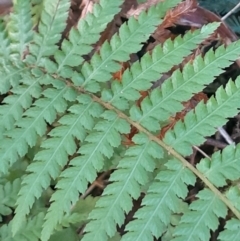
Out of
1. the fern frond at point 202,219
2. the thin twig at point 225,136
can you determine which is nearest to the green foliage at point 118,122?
the fern frond at point 202,219

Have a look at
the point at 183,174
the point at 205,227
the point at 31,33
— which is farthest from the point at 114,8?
the point at 205,227

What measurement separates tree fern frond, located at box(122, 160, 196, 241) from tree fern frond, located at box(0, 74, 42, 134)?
1.44ft

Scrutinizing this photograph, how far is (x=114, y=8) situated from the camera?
136 centimetres

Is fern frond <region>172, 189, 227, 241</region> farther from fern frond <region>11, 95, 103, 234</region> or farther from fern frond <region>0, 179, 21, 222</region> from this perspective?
fern frond <region>0, 179, 21, 222</region>

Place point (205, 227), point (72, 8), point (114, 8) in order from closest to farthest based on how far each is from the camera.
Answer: point (205, 227)
point (114, 8)
point (72, 8)

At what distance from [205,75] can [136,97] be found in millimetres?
203

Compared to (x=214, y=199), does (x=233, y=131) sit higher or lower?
higher

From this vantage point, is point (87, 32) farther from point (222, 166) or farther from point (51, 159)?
point (222, 166)

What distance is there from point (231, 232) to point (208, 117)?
0.32 meters

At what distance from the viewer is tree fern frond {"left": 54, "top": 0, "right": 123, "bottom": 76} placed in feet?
4.45

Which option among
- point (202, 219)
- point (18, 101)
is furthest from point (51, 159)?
point (202, 219)

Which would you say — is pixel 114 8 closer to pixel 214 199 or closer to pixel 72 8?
pixel 72 8

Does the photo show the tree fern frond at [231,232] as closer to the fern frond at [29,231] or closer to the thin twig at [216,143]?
the thin twig at [216,143]

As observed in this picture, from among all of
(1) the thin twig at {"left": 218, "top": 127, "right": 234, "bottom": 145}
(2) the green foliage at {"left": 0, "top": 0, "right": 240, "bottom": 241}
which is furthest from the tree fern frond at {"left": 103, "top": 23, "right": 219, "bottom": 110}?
(1) the thin twig at {"left": 218, "top": 127, "right": 234, "bottom": 145}
